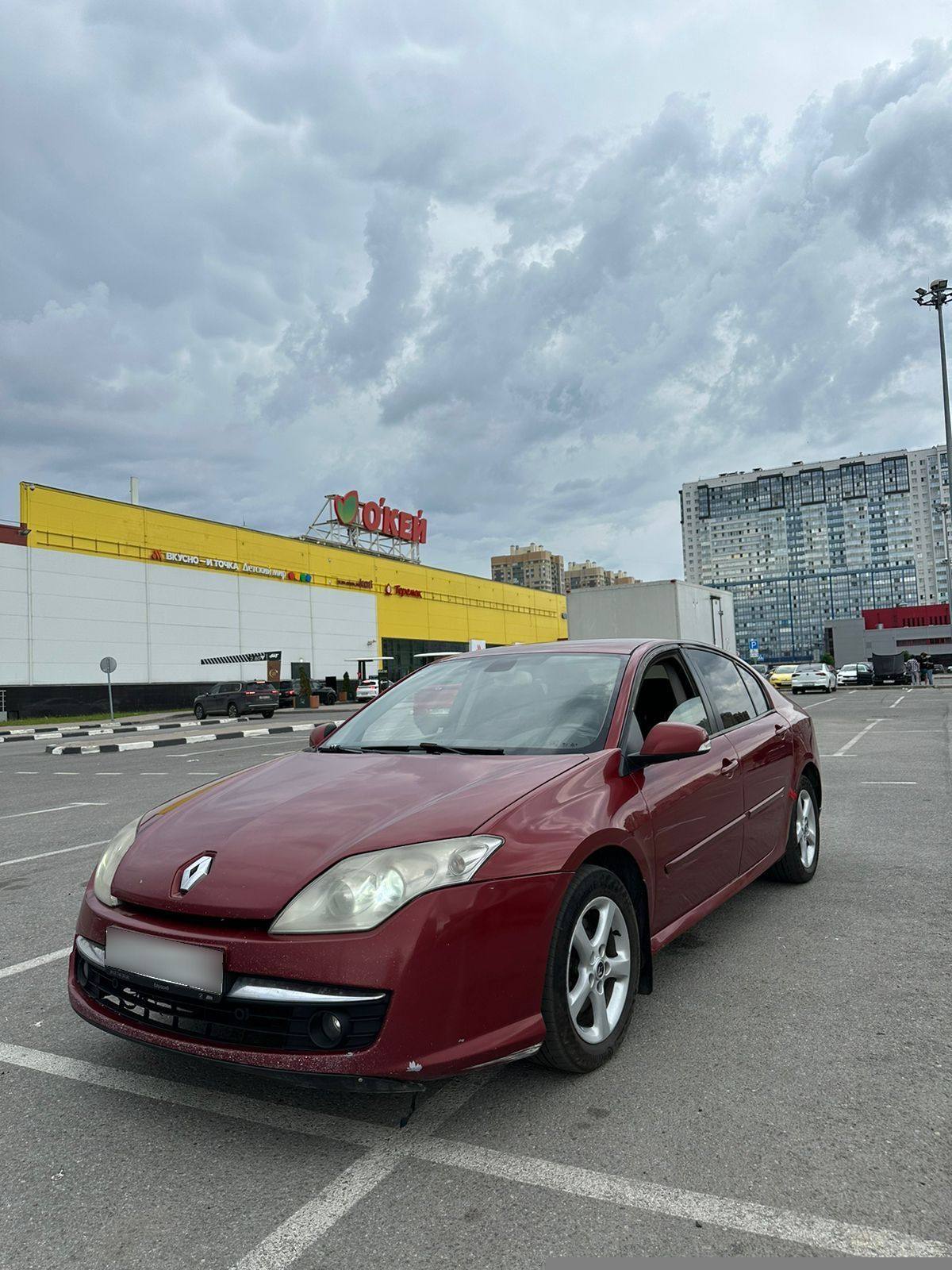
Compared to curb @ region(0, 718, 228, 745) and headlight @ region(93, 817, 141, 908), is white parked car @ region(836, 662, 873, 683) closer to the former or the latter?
curb @ region(0, 718, 228, 745)

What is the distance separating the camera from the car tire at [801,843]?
15.5 ft

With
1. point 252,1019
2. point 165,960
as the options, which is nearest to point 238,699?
point 165,960

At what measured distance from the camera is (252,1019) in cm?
217

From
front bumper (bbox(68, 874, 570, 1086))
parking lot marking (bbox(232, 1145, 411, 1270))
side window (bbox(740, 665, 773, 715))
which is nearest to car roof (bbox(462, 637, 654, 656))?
side window (bbox(740, 665, 773, 715))

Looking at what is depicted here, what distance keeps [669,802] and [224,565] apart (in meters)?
37.9

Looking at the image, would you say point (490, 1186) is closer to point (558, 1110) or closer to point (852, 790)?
point (558, 1110)

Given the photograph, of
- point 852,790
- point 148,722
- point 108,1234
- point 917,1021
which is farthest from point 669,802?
point 148,722

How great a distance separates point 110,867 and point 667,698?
2258 mm

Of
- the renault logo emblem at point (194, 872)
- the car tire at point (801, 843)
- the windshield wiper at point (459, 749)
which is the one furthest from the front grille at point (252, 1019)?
the car tire at point (801, 843)

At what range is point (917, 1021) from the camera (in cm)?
299

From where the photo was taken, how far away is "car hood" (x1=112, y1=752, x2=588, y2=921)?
91.6 inches

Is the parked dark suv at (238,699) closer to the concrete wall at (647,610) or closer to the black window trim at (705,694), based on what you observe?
the concrete wall at (647,610)

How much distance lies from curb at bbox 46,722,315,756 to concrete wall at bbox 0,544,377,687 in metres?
13.6

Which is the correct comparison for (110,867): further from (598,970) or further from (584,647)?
(584,647)
